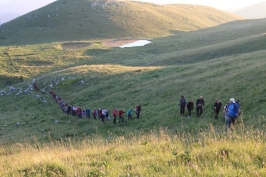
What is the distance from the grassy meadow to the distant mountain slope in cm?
2547

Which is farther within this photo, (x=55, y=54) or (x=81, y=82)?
(x=55, y=54)

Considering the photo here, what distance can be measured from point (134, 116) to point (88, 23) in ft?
346

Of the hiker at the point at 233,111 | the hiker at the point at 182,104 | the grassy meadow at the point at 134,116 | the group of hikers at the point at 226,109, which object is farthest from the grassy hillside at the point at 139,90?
the hiker at the point at 233,111

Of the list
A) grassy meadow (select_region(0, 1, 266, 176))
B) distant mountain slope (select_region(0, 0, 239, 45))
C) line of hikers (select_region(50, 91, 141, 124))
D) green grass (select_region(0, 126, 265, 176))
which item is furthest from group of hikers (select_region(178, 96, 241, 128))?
distant mountain slope (select_region(0, 0, 239, 45))

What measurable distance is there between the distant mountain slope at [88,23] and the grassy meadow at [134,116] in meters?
25.5

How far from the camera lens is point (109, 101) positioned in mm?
33125

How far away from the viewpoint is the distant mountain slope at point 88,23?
110m

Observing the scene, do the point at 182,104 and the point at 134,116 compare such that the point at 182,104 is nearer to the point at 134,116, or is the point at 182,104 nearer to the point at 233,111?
the point at 134,116

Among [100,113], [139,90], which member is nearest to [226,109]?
[100,113]

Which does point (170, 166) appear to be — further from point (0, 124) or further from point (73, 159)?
point (0, 124)

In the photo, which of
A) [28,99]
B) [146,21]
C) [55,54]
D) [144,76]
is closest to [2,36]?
[55,54]

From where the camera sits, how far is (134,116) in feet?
83.7

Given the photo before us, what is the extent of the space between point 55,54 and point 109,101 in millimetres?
52879

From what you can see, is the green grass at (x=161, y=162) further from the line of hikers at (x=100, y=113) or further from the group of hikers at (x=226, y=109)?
the line of hikers at (x=100, y=113)
